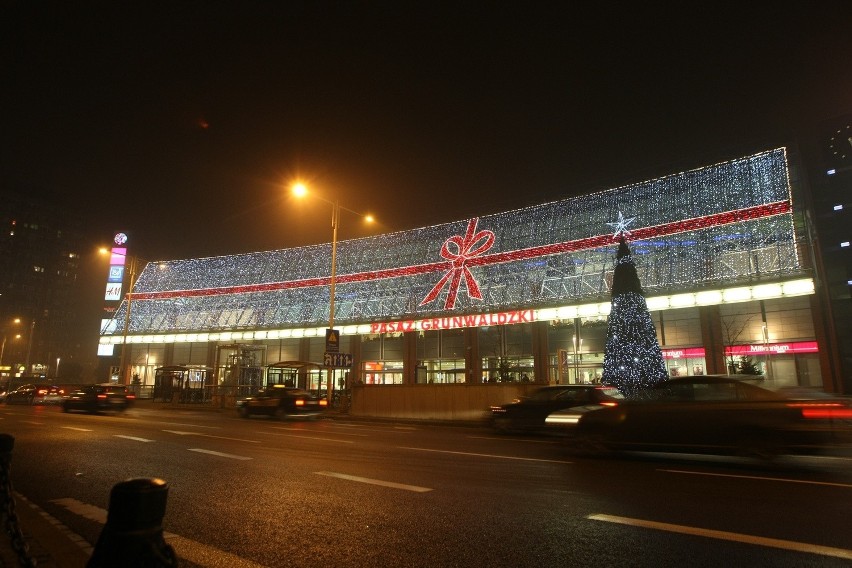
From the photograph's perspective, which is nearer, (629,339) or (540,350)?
(629,339)

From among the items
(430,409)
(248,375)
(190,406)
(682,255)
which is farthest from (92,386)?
(682,255)

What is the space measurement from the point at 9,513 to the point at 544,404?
47.2 feet

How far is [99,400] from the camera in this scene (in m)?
25.1

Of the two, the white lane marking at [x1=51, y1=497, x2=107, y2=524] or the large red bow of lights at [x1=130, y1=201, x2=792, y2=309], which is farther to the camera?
the large red bow of lights at [x1=130, y1=201, x2=792, y2=309]

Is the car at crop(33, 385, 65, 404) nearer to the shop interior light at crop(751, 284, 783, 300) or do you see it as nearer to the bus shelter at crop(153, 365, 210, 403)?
the bus shelter at crop(153, 365, 210, 403)

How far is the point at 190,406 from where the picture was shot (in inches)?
1278

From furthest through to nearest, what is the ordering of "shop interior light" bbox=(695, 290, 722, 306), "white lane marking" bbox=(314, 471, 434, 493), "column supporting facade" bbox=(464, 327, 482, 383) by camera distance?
"column supporting facade" bbox=(464, 327, 482, 383)
"shop interior light" bbox=(695, 290, 722, 306)
"white lane marking" bbox=(314, 471, 434, 493)

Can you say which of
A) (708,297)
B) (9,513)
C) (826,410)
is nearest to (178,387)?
(708,297)

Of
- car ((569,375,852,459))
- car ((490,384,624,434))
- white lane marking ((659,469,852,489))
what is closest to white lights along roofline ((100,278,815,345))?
car ((490,384,624,434))

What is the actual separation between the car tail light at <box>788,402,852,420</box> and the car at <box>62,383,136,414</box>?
26396 millimetres

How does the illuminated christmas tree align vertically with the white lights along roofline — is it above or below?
below

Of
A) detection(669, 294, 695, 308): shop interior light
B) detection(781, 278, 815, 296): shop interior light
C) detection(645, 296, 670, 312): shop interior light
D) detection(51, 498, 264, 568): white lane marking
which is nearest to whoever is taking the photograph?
detection(51, 498, 264, 568): white lane marking

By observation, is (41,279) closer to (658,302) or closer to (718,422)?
(658,302)

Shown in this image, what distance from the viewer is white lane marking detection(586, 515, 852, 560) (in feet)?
14.7
